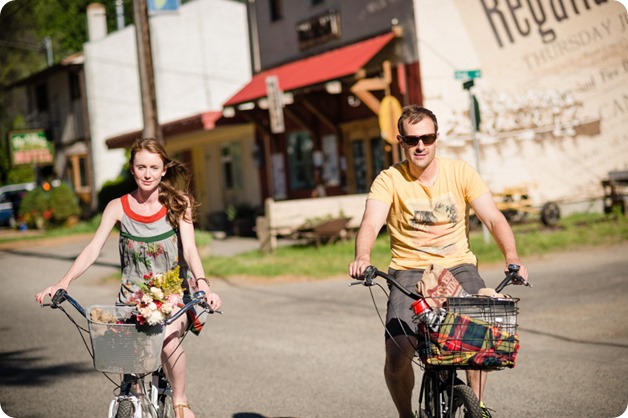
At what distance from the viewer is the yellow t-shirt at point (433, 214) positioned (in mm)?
4441

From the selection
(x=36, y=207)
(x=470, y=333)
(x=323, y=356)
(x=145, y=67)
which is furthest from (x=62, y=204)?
(x=470, y=333)

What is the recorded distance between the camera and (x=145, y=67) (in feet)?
53.0

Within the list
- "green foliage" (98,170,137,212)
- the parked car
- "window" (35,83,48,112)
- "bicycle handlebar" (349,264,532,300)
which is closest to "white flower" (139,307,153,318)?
"bicycle handlebar" (349,264,532,300)

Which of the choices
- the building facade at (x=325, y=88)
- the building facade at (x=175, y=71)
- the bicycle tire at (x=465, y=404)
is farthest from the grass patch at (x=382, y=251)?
the building facade at (x=175, y=71)

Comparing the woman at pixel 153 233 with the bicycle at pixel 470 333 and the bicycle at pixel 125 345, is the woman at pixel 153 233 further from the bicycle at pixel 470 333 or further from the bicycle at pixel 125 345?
the bicycle at pixel 470 333

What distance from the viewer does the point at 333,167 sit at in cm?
2453

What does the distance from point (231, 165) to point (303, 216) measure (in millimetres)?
12575

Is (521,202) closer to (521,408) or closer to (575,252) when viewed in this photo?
(575,252)

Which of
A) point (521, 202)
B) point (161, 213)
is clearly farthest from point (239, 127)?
point (161, 213)

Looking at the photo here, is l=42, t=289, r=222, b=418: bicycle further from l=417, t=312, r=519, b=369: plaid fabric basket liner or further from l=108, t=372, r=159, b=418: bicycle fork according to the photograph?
l=417, t=312, r=519, b=369: plaid fabric basket liner

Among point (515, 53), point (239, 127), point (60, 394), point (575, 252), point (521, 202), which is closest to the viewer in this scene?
point (60, 394)

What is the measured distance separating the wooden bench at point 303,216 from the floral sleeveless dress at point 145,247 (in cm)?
1384

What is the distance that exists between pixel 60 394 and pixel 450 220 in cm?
415

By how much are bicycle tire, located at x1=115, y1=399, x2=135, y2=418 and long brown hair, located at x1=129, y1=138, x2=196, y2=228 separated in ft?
3.31
